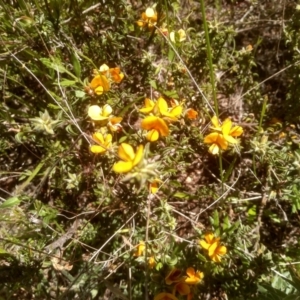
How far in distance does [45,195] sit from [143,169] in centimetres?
113

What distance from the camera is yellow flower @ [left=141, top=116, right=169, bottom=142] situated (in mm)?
1478

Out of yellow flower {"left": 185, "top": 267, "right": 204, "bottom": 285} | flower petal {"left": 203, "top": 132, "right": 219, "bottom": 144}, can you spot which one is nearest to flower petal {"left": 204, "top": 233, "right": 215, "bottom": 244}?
yellow flower {"left": 185, "top": 267, "right": 204, "bottom": 285}

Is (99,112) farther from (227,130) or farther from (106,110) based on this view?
(227,130)

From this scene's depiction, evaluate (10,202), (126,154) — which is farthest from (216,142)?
(10,202)

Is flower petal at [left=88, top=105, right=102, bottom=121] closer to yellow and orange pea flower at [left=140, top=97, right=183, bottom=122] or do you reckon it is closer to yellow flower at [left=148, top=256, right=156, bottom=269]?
yellow and orange pea flower at [left=140, top=97, right=183, bottom=122]

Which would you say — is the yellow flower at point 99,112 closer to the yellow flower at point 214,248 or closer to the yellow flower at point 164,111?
the yellow flower at point 164,111

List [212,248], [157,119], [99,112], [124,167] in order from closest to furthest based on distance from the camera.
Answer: [124,167] → [157,119] → [212,248] → [99,112]

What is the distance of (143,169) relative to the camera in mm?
1041

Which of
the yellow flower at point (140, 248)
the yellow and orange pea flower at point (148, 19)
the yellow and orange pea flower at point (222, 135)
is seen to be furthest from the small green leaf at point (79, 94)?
the yellow flower at point (140, 248)

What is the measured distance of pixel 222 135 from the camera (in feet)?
5.32

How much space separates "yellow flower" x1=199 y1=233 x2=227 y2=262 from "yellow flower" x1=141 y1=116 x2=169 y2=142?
43 centimetres

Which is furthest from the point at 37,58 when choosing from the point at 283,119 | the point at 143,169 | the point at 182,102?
the point at 283,119

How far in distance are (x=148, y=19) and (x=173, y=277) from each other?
1.04 m

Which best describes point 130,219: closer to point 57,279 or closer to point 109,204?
point 109,204
